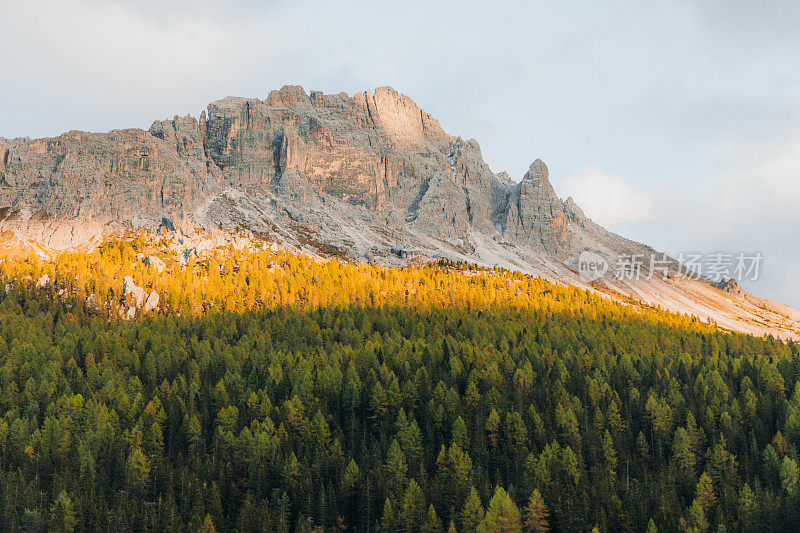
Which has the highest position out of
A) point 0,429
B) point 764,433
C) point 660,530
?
point 764,433

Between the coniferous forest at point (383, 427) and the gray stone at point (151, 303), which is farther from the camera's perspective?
the gray stone at point (151, 303)

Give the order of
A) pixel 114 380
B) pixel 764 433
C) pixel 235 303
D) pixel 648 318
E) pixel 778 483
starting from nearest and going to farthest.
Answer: pixel 778 483
pixel 764 433
pixel 114 380
pixel 235 303
pixel 648 318

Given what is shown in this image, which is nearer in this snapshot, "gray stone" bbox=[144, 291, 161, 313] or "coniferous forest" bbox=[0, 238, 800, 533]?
"coniferous forest" bbox=[0, 238, 800, 533]

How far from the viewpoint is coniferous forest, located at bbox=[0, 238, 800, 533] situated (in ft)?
211

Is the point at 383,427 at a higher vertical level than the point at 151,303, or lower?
lower

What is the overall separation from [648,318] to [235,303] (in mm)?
132380

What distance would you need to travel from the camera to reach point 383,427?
89.7 m

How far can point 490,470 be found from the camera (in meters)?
79.0

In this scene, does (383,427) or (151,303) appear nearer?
(383,427)

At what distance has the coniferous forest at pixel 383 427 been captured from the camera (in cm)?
6425

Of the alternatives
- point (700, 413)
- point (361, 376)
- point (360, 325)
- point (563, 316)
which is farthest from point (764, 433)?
point (360, 325)

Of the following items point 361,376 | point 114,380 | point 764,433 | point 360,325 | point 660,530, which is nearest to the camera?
point 660,530

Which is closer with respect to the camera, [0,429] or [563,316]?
[0,429]

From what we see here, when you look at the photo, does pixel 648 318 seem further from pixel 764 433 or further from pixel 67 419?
pixel 67 419
